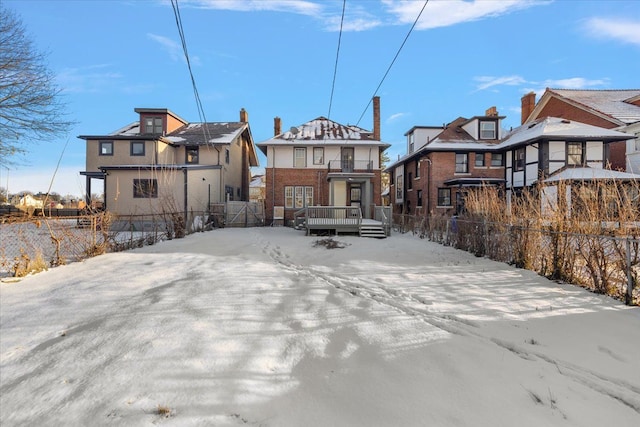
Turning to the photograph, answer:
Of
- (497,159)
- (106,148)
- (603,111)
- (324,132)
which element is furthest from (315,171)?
(603,111)

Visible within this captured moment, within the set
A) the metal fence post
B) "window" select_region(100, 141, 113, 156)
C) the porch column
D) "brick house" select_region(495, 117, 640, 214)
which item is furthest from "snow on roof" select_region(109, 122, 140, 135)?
the metal fence post

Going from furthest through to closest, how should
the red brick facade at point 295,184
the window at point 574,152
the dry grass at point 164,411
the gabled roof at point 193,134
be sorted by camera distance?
the red brick facade at point 295,184 < the gabled roof at point 193,134 < the window at point 574,152 < the dry grass at point 164,411

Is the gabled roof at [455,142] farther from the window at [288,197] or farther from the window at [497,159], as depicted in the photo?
the window at [288,197]

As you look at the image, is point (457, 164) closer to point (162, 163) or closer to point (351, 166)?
point (351, 166)

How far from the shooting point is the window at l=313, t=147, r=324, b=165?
26.4m

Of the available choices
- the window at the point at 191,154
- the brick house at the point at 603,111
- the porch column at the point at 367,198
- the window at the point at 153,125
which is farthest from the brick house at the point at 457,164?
the window at the point at 153,125

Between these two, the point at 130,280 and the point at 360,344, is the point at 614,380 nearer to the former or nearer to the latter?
the point at 360,344

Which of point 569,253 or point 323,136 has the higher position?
point 323,136

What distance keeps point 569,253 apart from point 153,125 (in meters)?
27.6

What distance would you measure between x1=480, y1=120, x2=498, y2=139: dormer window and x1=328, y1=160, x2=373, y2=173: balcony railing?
9.24 metres

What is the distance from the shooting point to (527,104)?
31812 millimetres

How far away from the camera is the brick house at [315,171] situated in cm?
2592

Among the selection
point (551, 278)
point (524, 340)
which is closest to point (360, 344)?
point (524, 340)

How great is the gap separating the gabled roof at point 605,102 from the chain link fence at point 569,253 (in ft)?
74.9
